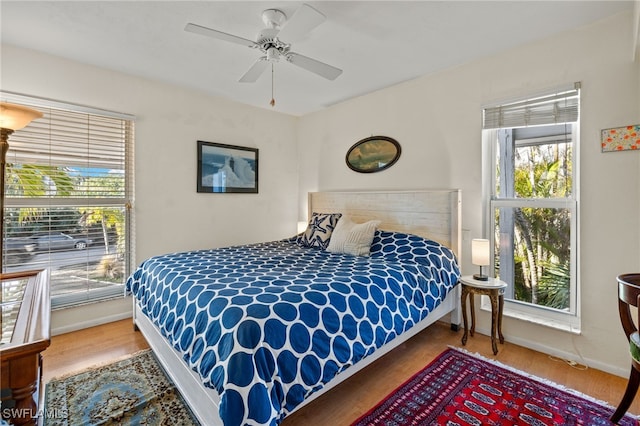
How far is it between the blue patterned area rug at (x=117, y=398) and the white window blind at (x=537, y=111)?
3198 millimetres

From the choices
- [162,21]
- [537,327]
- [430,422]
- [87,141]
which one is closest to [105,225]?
[87,141]

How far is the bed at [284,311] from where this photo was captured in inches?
51.8

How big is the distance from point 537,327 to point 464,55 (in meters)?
2.43

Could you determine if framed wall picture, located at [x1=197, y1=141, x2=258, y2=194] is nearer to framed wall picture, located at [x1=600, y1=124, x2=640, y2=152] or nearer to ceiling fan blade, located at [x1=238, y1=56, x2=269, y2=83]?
ceiling fan blade, located at [x1=238, y1=56, x2=269, y2=83]

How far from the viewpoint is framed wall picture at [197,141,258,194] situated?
3.64 metres

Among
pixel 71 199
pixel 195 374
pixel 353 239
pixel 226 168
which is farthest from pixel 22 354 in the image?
pixel 226 168

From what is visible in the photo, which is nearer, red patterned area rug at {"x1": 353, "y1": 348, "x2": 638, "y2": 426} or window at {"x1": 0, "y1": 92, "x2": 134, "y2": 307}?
red patterned area rug at {"x1": 353, "y1": 348, "x2": 638, "y2": 426}

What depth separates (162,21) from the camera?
7.07ft

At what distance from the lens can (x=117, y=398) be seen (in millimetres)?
1820

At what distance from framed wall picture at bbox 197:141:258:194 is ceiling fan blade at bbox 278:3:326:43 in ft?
6.89

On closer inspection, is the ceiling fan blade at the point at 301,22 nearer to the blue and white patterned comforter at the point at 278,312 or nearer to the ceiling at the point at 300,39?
the ceiling at the point at 300,39

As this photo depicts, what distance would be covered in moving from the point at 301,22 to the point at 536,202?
2.38 metres

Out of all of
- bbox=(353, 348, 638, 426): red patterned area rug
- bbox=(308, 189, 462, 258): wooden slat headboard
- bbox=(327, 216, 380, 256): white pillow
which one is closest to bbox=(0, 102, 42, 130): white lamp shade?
bbox=(327, 216, 380, 256): white pillow

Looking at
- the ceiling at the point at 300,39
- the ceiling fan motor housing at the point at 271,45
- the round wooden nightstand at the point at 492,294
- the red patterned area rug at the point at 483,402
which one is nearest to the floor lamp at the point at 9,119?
the ceiling at the point at 300,39
